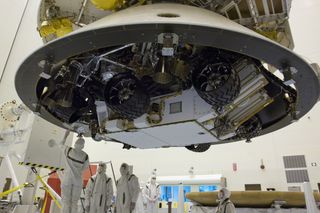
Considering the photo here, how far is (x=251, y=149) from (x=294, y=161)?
1081 millimetres

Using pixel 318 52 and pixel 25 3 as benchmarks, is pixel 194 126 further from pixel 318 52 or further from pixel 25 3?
pixel 25 3

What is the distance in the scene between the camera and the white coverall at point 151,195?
6602 mm

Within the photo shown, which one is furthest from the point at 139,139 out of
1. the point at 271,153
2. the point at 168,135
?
the point at 271,153

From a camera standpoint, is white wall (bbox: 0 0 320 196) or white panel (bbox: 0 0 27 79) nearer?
white wall (bbox: 0 0 320 196)

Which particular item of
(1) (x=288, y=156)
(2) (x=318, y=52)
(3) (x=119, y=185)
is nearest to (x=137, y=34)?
(3) (x=119, y=185)

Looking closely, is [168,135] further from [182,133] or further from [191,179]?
[191,179]

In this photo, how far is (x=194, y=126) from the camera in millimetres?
1723

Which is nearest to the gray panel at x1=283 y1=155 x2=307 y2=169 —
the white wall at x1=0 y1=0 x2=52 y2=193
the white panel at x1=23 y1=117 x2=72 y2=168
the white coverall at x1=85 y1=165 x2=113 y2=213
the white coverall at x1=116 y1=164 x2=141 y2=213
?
the white coverall at x1=116 y1=164 x2=141 y2=213

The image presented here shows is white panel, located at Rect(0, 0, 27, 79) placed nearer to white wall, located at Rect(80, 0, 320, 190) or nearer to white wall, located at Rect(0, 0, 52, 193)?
white wall, located at Rect(0, 0, 52, 193)

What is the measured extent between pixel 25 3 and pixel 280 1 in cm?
874

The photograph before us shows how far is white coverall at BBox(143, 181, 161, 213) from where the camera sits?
6.60 metres

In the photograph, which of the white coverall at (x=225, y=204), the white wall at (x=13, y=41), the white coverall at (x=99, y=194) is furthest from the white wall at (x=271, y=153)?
the white coverall at (x=99, y=194)

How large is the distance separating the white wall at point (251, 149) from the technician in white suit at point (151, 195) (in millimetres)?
1119

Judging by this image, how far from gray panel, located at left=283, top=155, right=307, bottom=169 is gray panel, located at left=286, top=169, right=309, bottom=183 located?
0.12 metres
